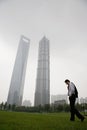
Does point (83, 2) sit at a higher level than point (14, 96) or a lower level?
lower

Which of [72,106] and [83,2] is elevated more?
[83,2]

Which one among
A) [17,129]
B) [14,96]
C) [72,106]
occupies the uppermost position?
[14,96]

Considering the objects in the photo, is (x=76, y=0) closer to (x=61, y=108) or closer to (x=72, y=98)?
(x=72, y=98)

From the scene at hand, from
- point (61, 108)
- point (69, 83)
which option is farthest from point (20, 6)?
point (61, 108)

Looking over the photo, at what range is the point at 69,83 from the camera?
8641mm

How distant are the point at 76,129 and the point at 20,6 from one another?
1317cm

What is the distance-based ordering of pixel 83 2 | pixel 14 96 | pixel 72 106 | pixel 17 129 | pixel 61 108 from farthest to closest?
pixel 14 96 < pixel 61 108 < pixel 83 2 < pixel 72 106 < pixel 17 129

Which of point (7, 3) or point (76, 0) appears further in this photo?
point (7, 3)

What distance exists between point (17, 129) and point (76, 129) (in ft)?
5.80

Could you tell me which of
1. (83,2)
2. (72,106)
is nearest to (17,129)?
(72,106)

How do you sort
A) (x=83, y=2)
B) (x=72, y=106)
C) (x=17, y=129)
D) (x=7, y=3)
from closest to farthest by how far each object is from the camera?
(x=17, y=129), (x=72, y=106), (x=83, y=2), (x=7, y=3)

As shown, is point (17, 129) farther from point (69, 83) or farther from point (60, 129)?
point (69, 83)

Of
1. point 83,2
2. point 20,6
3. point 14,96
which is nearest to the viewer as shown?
point 83,2

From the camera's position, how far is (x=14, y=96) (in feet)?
655
